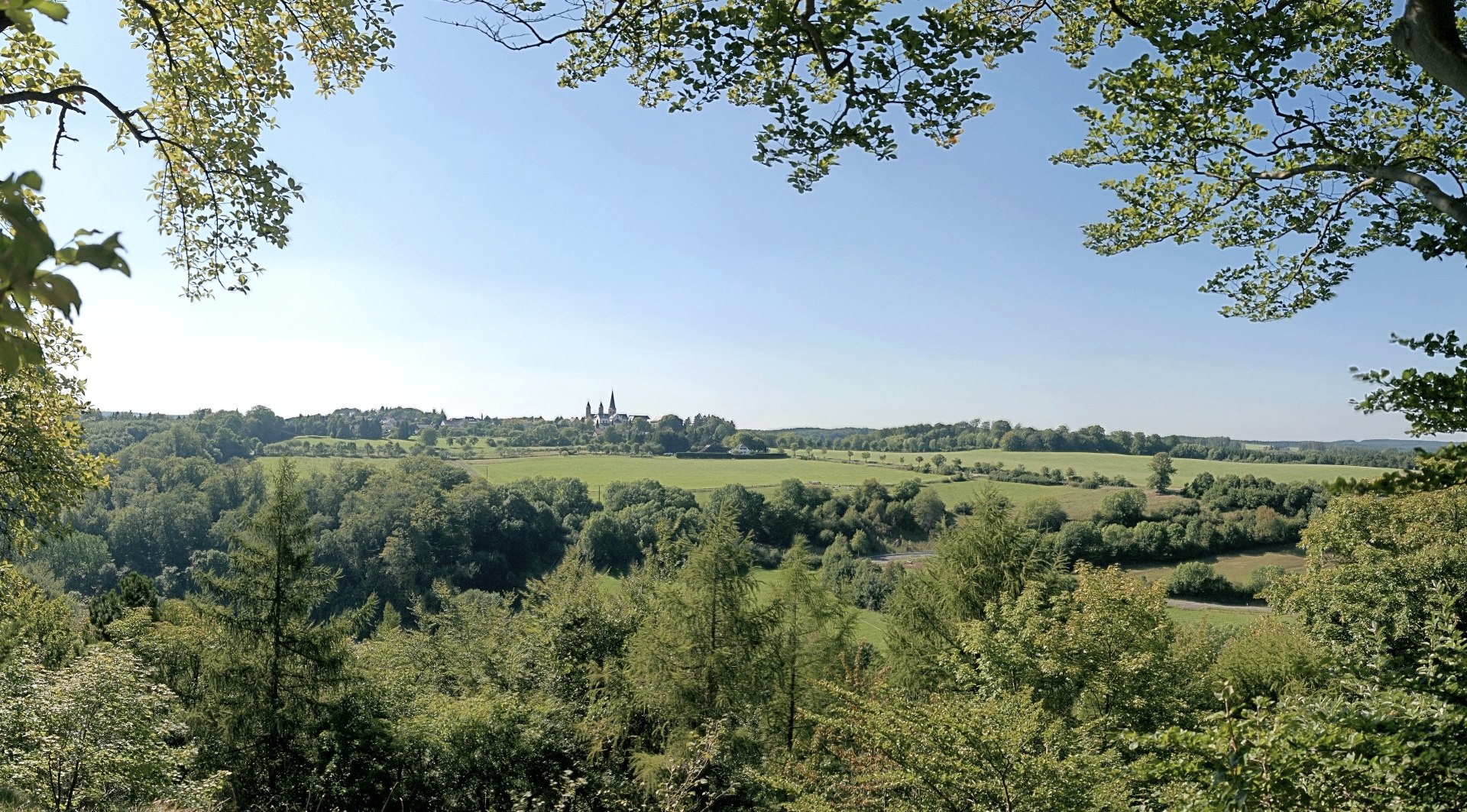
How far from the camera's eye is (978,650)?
1066cm

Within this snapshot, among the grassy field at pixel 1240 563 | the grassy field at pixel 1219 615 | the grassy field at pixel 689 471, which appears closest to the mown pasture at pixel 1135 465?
the grassy field at pixel 1240 563

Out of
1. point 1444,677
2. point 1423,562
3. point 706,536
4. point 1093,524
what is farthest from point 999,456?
point 1444,677

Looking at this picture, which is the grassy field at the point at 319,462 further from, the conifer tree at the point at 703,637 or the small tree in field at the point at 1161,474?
the small tree in field at the point at 1161,474

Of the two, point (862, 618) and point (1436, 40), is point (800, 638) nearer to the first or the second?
point (1436, 40)

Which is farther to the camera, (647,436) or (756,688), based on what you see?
(647,436)

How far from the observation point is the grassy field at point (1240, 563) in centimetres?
4444

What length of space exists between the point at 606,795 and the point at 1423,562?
62.6 ft

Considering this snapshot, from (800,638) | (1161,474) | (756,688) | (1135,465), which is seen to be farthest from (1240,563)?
(756,688)

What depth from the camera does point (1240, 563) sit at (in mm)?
46438

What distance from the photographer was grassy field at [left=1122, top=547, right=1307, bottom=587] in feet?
146

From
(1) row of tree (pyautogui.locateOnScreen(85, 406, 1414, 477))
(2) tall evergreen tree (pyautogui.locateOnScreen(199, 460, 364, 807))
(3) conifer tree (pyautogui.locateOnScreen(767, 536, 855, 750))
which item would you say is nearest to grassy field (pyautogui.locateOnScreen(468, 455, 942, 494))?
(1) row of tree (pyautogui.locateOnScreen(85, 406, 1414, 477))

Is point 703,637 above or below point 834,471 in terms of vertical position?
above

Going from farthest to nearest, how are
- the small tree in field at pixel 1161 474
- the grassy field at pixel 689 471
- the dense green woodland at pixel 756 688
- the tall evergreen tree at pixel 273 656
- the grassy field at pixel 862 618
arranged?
the grassy field at pixel 689 471, the small tree in field at pixel 1161 474, the grassy field at pixel 862 618, the tall evergreen tree at pixel 273 656, the dense green woodland at pixel 756 688

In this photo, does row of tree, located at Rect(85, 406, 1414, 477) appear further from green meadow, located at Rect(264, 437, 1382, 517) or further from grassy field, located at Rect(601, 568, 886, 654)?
grassy field, located at Rect(601, 568, 886, 654)
